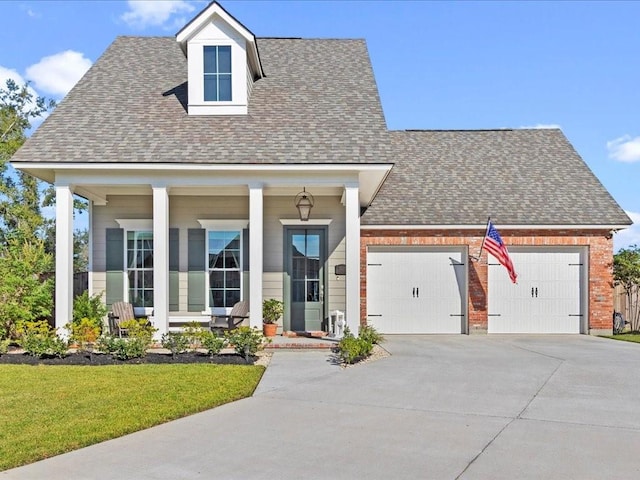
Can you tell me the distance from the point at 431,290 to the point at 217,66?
752cm

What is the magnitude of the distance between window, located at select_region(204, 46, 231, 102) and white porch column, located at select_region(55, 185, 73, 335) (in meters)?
3.58

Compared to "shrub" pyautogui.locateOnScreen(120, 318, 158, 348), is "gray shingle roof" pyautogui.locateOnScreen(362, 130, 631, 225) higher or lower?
higher

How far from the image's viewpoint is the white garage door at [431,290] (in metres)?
13.9

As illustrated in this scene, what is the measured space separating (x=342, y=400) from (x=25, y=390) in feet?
13.5

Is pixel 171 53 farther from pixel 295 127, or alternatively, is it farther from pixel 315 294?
pixel 315 294

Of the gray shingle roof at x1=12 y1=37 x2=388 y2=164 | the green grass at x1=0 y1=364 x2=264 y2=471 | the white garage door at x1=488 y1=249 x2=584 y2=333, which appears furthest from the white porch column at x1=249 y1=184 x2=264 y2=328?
the white garage door at x1=488 y1=249 x2=584 y2=333

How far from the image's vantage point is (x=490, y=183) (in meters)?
14.9

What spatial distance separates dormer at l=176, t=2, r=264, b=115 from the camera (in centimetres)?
1165

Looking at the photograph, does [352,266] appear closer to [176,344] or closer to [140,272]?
[176,344]

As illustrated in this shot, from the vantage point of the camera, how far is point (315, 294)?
12.7 meters

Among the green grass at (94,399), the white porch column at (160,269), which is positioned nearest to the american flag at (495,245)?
the green grass at (94,399)

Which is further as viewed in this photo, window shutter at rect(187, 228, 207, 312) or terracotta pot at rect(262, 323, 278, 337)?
window shutter at rect(187, 228, 207, 312)

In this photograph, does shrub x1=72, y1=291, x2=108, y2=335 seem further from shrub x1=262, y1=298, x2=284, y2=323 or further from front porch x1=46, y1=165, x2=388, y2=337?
shrub x1=262, y1=298, x2=284, y2=323

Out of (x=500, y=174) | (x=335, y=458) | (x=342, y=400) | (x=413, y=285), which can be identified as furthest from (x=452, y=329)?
(x=335, y=458)
